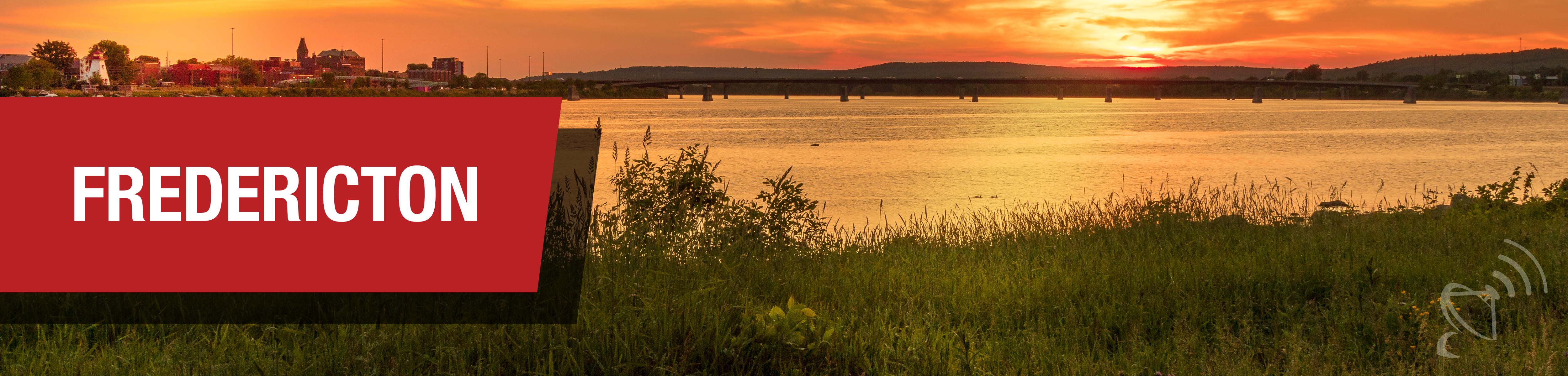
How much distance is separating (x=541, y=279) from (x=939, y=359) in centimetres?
286

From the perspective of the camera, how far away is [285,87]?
145 meters

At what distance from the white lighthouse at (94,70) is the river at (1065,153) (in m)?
94.4

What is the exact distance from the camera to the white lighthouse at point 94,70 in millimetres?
165375

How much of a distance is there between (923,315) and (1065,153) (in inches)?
2090

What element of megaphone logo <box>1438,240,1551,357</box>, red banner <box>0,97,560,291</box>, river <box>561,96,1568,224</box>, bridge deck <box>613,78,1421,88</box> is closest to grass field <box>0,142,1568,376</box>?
megaphone logo <box>1438,240,1551,357</box>

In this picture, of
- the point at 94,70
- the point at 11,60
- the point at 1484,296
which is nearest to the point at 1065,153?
the point at 1484,296

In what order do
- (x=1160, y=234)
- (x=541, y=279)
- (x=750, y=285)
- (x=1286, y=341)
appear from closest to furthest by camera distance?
1. (x=1286, y=341)
2. (x=541, y=279)
3. (x=750, y=285)
4. (x=1160, y=234)

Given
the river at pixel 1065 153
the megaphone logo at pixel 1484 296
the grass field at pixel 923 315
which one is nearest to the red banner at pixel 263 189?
the grass field at pixel 923 315

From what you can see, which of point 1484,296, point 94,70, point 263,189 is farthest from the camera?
point 94,70

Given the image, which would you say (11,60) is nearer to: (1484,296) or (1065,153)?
(1065,153)

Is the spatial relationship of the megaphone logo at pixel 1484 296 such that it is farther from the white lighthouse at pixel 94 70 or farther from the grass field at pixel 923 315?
the white lighthouse at pixel 94 70

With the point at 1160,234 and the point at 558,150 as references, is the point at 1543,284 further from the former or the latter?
the point at 558,150

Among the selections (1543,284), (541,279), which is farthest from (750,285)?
(1543,284)

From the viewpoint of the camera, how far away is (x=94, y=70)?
174250 mm
